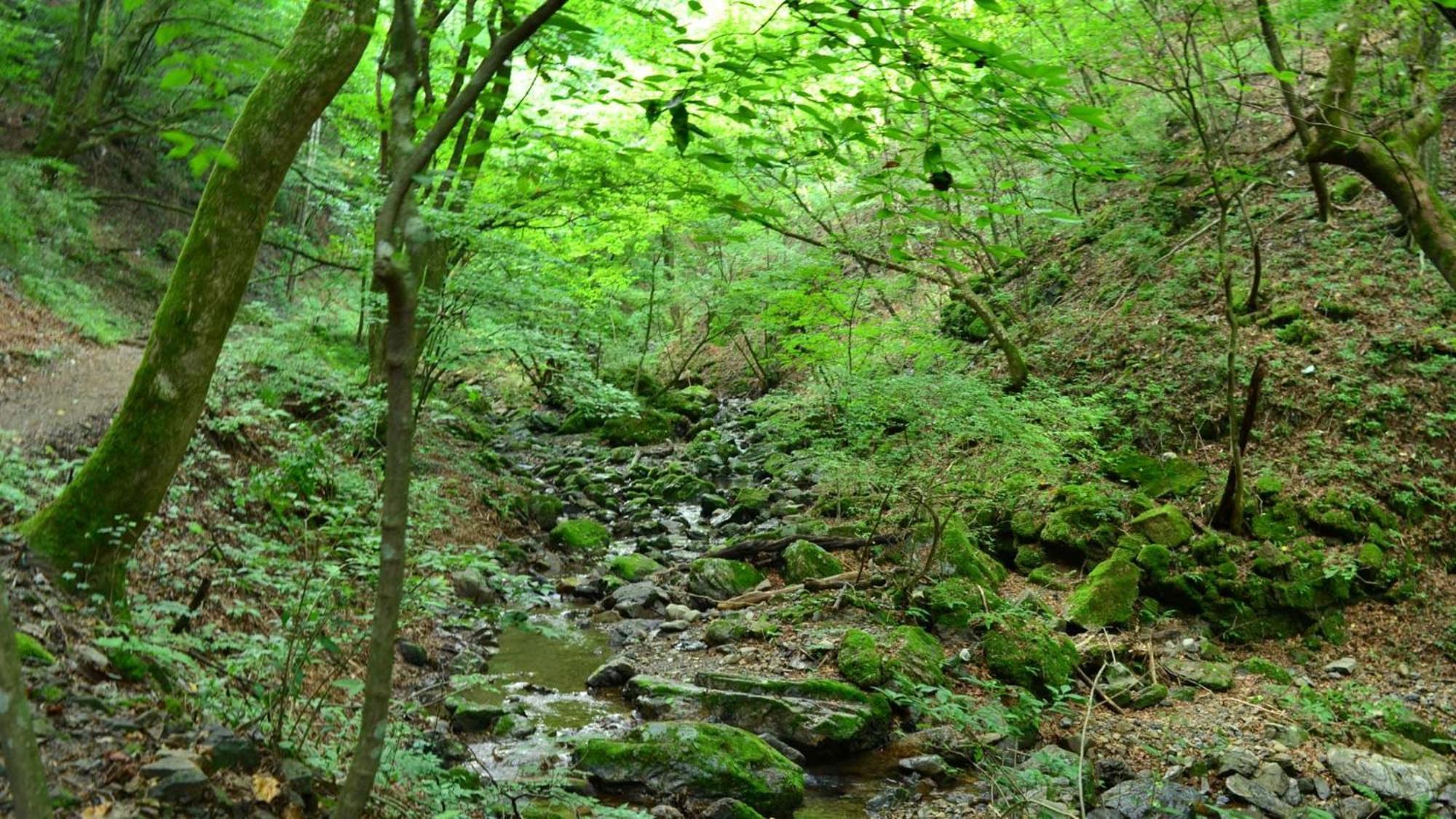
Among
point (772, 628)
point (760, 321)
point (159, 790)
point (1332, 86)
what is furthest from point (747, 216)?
point (760, 321)

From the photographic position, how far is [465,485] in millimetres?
11258

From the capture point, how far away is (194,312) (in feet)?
14.8

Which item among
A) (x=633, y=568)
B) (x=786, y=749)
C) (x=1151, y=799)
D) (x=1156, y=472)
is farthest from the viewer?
(x=633, y=568)

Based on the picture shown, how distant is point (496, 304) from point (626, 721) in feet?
16.0

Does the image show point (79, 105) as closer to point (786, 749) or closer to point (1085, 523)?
point (786, 749)

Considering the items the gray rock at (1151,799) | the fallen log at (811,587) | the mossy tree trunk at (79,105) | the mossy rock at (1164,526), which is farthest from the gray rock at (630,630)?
the mossy tree trunk at (79,105)

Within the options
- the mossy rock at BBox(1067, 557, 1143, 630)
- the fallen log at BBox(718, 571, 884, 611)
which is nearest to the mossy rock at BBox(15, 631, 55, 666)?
→ the fallen log at BBox(718, 571, 884, 611)

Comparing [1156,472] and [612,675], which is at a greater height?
[1156,472]

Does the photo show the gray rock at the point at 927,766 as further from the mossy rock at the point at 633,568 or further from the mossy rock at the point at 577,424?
the mossy rock at the point at 577,424

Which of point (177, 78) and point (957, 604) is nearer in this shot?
point (177, 78)

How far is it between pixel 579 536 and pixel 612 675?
4194 mm

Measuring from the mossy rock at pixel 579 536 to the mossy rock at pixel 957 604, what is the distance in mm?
4630

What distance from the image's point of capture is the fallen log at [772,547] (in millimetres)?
10016

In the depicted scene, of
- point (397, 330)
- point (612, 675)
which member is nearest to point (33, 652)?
point (397, 330)
